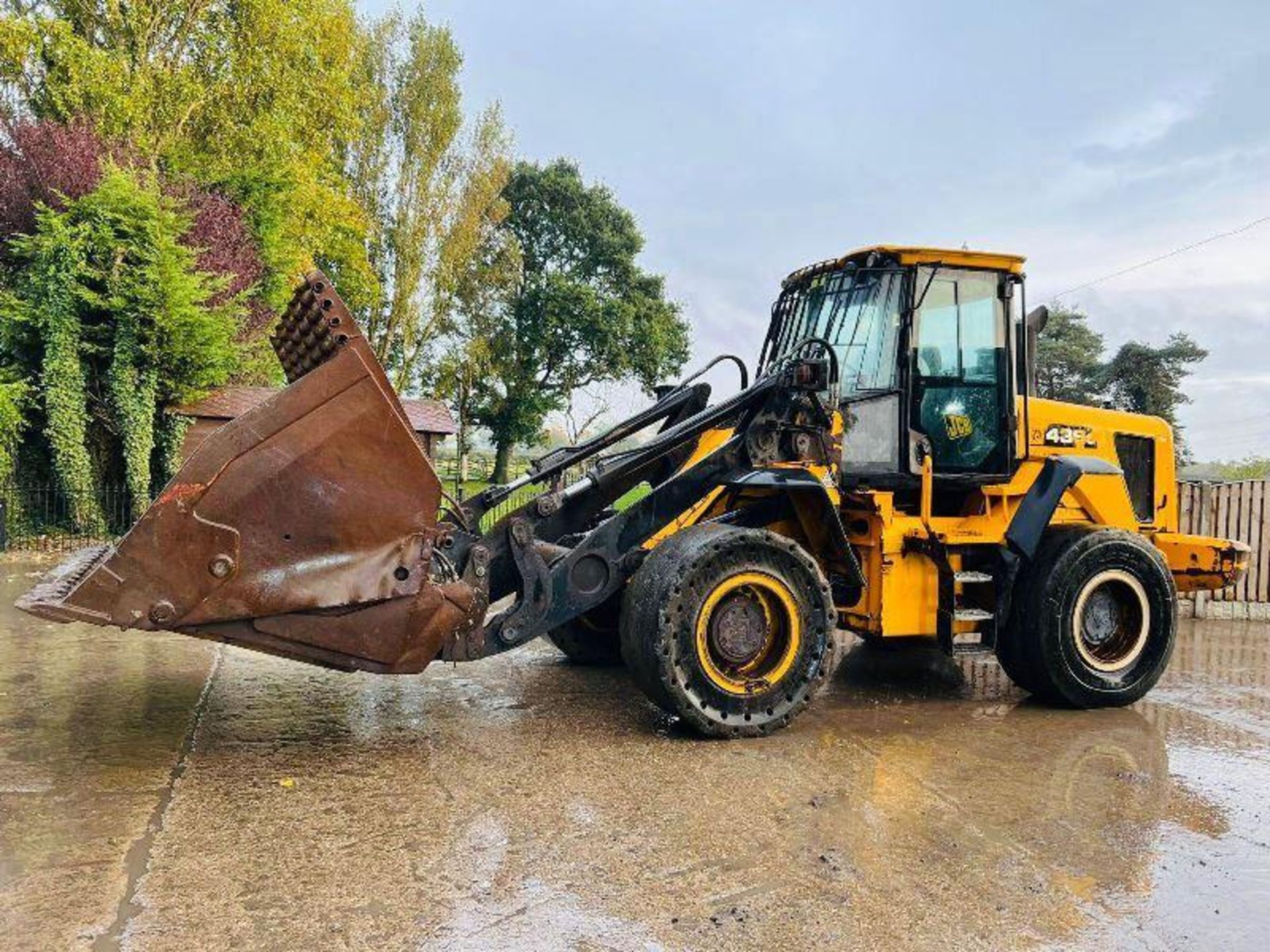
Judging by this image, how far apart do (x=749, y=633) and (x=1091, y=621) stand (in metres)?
2.50

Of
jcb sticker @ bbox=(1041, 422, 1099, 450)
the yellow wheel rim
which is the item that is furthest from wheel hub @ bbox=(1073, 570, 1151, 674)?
the yellow wheel rim

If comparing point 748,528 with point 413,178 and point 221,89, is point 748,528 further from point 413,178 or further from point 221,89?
point 413,178

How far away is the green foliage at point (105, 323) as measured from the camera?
1716 centimetres

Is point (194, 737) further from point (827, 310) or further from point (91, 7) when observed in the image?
point (91, 7)

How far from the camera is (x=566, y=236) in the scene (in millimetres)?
37594

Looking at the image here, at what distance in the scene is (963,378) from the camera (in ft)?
20.8

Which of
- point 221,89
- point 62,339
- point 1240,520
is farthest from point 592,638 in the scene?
point 221,89

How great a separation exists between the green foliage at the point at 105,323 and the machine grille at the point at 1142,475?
15.7 m

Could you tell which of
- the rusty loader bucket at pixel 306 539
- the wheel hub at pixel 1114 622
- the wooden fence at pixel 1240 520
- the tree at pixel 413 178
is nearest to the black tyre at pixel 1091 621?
the wheel hub at pixel 1114 622

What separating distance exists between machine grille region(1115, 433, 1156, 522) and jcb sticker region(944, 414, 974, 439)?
160cm

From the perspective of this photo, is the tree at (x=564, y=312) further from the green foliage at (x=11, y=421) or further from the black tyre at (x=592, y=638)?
the black tyre at (x=592, y=638)

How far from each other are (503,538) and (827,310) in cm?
277

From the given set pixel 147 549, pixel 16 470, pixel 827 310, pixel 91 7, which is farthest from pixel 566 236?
pixel 147 549

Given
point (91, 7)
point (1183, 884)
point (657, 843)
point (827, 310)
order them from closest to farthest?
point (1183, 884) < point (657, 843) < point (827, 310) < point (91, 7)
